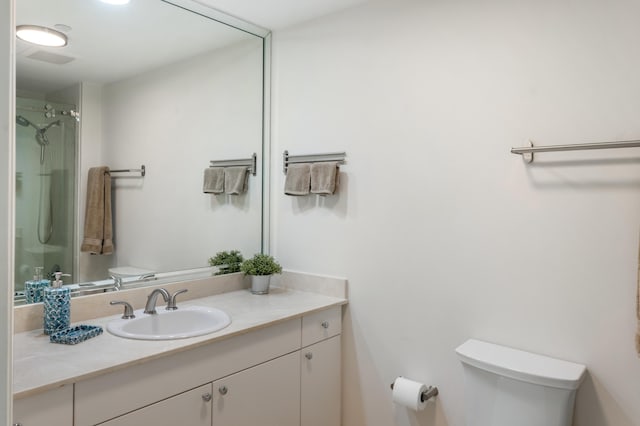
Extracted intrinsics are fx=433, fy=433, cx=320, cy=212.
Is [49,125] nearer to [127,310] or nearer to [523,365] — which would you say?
[127,310]

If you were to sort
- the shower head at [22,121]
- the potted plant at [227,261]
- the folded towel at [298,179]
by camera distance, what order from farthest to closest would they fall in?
the potted plant at [227,261] < the folded towel at [298,179] < the shower head at [22,121]

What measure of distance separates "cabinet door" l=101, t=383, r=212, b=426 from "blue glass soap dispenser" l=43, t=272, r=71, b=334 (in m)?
0.50

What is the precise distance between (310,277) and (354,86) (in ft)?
3.58

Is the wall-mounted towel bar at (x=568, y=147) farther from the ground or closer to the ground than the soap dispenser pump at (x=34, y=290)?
farther from the ground

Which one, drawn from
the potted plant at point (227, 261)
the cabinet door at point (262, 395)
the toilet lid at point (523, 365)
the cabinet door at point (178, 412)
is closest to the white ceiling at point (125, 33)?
the potted plant at point (227, 261)

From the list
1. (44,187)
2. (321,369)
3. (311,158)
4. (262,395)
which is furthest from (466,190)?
(44,187)

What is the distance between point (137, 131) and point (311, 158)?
3.06 ft

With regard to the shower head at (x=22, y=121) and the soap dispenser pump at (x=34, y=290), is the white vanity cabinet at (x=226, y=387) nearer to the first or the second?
the soap dispenser pump at (x=34, y=290)

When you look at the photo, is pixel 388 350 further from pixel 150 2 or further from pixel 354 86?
pixel 150 2

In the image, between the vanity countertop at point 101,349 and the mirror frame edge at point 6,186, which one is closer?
the mirror frame edge at point 6,186

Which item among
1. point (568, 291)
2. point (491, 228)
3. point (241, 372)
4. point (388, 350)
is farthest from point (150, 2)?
point (568, 291)

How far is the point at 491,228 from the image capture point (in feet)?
6.14

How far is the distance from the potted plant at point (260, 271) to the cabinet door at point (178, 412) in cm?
83

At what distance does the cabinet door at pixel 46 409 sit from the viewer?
1.21 m
